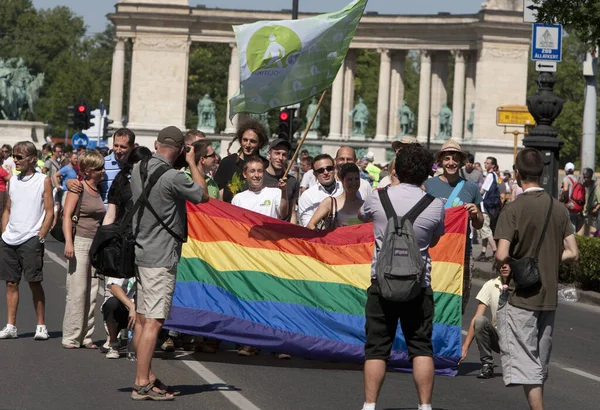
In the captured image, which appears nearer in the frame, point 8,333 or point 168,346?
point 168,346

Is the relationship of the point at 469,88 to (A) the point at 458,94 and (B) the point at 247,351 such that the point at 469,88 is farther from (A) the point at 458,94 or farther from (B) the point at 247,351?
(B) the point at 247,351

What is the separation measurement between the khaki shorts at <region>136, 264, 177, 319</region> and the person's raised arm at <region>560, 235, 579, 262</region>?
2.72 metres

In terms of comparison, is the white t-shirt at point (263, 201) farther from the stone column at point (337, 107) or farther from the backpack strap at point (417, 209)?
the stone column at point (337, 107)

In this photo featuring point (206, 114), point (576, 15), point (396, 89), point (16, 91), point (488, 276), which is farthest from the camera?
point (396, 89)

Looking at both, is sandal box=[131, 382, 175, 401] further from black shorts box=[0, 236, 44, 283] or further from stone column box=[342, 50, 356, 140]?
stone column box=[342, 50, 356, 140]

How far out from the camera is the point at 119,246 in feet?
33.6

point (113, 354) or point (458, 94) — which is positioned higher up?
point (458, 94)

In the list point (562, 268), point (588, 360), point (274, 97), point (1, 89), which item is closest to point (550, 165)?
point (562, 268)

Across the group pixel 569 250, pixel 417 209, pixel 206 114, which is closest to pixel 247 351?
pixel 417 209

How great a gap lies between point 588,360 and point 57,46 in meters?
127

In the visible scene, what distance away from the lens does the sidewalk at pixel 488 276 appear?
19.5m

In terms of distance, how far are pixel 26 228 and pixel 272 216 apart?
2313 millimetres

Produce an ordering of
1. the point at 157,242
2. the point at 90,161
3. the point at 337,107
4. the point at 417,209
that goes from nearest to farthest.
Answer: the point at 417,209 → the point at 157,242 → the point at 90,161 → the point at 337,107

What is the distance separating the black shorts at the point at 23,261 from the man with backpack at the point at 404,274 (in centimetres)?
489
